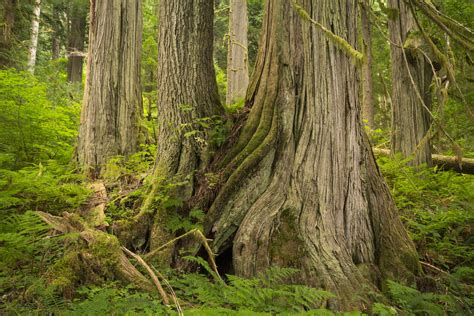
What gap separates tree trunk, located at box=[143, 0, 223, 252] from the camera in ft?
13.5

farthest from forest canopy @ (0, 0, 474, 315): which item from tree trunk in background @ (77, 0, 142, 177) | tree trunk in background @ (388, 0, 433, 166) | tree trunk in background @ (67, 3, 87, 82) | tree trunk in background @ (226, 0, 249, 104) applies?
tree trunk in background @ (67, 3, 87, 82)

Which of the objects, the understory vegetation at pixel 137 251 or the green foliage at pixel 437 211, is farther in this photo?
the green foliage at pixel 437 211

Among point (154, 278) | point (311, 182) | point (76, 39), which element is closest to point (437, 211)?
point (311, 182)

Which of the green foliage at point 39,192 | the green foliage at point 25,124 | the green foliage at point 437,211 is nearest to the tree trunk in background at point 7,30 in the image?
the green foliage at point 25,124

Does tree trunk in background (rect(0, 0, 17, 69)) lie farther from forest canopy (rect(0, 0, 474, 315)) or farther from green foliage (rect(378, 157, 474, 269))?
green foliage (rect(378, 157, 474, 269))

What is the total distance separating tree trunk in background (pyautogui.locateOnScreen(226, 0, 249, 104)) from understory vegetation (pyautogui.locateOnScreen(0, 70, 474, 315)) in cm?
593

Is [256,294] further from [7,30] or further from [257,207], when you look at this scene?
[7,30]

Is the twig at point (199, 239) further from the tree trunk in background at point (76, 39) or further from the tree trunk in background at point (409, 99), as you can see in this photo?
the tree trunk in background at point (76, 39)

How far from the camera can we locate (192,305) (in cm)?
279

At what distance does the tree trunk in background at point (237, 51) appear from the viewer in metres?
10.9

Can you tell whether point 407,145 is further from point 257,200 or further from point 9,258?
point 9,258

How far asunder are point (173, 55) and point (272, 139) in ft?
5.19

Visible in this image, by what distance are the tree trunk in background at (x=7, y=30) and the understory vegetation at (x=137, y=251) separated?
14.1 ft

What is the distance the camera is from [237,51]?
37.3 ft
